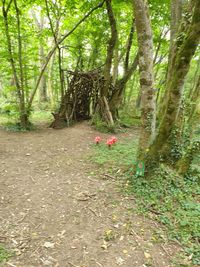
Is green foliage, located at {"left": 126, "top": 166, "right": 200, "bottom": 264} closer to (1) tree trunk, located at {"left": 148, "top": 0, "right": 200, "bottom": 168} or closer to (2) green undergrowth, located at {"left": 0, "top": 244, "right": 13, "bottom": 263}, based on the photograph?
(1) tree trunk, located at {"left": 148, "top": 0, "right": 200, "bottom": 168}

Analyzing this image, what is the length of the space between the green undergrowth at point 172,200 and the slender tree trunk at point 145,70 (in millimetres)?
491

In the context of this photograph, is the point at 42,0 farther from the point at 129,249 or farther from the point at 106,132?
the point at 129,249

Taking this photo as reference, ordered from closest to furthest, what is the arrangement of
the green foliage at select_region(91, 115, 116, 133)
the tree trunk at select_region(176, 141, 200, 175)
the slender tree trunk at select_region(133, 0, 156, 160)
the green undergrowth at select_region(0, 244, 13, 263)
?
1. the green undergrowth at select_region(0, 244, 13, 263)
2. the slender tree trunk at select_region(133, 0, 156, 160)
3. the tree trunk at select_region(176, 141, 200, 175)
4. the green foliage at select_region(91, 115, 116, 133)

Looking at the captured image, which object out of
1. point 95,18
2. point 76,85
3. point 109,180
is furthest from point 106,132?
point 95,18

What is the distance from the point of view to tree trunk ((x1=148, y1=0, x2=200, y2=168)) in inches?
106

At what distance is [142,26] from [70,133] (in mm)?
4063

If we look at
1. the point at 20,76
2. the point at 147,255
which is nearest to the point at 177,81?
the point at 147,255

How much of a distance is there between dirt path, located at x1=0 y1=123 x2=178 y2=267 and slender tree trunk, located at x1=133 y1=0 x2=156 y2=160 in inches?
43.9

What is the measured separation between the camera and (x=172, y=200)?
3.33m

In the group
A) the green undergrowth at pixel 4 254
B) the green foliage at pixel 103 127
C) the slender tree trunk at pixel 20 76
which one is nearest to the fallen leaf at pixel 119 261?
the green undergrowth at pixel 4 254

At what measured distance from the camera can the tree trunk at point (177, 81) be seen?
2684mm

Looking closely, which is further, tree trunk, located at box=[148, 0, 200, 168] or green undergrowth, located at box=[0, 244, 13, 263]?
tree trunk, located at box=[148, 0, 200, 168]

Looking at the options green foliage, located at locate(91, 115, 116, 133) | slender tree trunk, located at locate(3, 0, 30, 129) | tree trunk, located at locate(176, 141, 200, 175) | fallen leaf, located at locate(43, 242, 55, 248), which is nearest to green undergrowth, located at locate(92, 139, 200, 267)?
tree trunk, located at locate(176, 141, 200, 175)

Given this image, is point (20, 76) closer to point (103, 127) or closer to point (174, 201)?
point (103, 127)
